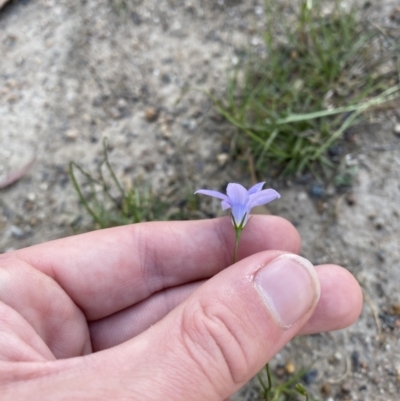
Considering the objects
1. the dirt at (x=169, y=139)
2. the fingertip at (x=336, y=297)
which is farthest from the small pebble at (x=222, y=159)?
the fingertip at (x=336, y=297)

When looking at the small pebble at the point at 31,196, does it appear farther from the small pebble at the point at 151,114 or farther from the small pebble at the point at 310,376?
the small pebble at the point at 310,376

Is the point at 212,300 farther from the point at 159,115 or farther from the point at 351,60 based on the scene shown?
the point at 351,60

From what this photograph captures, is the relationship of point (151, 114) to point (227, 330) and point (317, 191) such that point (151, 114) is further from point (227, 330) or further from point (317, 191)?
point (227, 330)

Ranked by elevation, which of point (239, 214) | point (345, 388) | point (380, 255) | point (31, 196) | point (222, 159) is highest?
point (239, 214)

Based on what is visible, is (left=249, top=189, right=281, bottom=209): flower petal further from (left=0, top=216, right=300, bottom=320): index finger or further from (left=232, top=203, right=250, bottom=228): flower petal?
(left=0, top=216, right=300, bottom=320): index finger

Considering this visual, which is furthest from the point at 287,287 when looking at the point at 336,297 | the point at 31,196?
the point at 31,196

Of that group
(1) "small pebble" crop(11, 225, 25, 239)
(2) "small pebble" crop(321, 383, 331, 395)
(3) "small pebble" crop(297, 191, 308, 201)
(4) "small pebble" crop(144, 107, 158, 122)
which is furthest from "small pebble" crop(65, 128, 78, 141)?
(2) "small pebble" crop(321, 383, 331, 395)
